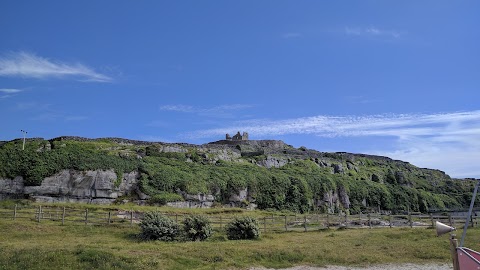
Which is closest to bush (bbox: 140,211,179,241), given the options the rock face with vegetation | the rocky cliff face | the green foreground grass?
the green foreground grass

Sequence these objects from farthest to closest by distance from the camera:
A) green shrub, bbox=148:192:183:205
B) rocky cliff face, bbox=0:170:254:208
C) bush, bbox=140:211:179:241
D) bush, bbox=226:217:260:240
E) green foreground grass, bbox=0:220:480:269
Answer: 1. green shrub, bbox=148:192:183:205
2. rocky cliff face, bbox=0:170:254:208
3. bush, bbox=226:217:260:240
4. bush, bbox=140:211:179:241
5. green foreground grass, bbox=0:220:480:269

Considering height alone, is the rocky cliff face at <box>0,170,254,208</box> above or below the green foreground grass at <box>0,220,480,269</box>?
above

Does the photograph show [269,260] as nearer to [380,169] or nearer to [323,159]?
[323,159]

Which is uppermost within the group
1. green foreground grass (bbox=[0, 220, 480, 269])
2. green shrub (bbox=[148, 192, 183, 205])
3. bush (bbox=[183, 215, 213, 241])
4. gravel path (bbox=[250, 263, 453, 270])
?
green shrub (bbox=[148, 192, 183, 205])

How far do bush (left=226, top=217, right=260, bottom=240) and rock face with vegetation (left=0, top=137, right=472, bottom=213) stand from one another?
2107cm

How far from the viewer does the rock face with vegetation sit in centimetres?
4347

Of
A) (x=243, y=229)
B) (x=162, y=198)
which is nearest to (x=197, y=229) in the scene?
(x=243, y=229)

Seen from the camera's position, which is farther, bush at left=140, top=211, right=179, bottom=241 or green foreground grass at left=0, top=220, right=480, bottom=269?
bush at left=140, top=211, right=179, bottom=241

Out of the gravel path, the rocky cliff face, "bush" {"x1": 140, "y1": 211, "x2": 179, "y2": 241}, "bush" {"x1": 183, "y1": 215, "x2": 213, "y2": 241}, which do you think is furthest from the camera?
the rocky cliff face

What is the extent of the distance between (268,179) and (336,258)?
4241 cm

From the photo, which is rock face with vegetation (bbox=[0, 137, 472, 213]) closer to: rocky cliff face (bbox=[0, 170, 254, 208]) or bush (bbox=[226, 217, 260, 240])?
rocky cliff face (bbox=[0, 170, 254, 208])

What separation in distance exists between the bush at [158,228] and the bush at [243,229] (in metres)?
4.10

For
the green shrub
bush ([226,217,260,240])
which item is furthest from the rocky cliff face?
bush ([226,217,260,240])

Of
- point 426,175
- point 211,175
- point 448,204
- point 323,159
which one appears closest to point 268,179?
point 211,175
